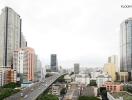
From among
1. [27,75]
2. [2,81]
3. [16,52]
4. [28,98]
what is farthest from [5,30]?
[28,98]

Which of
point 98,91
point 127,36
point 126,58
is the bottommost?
point 98,91

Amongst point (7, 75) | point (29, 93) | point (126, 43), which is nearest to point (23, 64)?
point (7, 75)

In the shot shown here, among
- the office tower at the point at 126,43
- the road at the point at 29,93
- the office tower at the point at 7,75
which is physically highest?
the office tower at the point at 126,43

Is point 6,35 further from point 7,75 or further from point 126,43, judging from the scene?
point 126,43

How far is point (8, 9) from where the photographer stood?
41.2 metres

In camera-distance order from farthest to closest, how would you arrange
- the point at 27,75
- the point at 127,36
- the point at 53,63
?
the point at 53,63 → the point at 127,36 → the point at 27,75

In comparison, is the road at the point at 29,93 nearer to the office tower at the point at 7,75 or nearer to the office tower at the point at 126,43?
the office tower at the point at 7,75

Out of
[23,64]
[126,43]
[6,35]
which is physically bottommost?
[23,64]

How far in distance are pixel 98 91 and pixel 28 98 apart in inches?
376

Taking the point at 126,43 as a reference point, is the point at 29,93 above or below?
below

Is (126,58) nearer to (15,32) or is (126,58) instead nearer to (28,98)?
(15,32)

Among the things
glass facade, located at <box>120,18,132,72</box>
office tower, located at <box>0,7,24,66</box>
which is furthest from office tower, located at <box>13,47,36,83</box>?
glass facade, located at <box>120,18,132,72</box>

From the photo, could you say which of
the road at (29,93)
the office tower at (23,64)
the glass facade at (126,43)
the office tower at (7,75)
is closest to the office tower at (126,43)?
the glass facade at (126,43)

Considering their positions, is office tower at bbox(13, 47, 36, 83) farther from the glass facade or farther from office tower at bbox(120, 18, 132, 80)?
the glass facade
